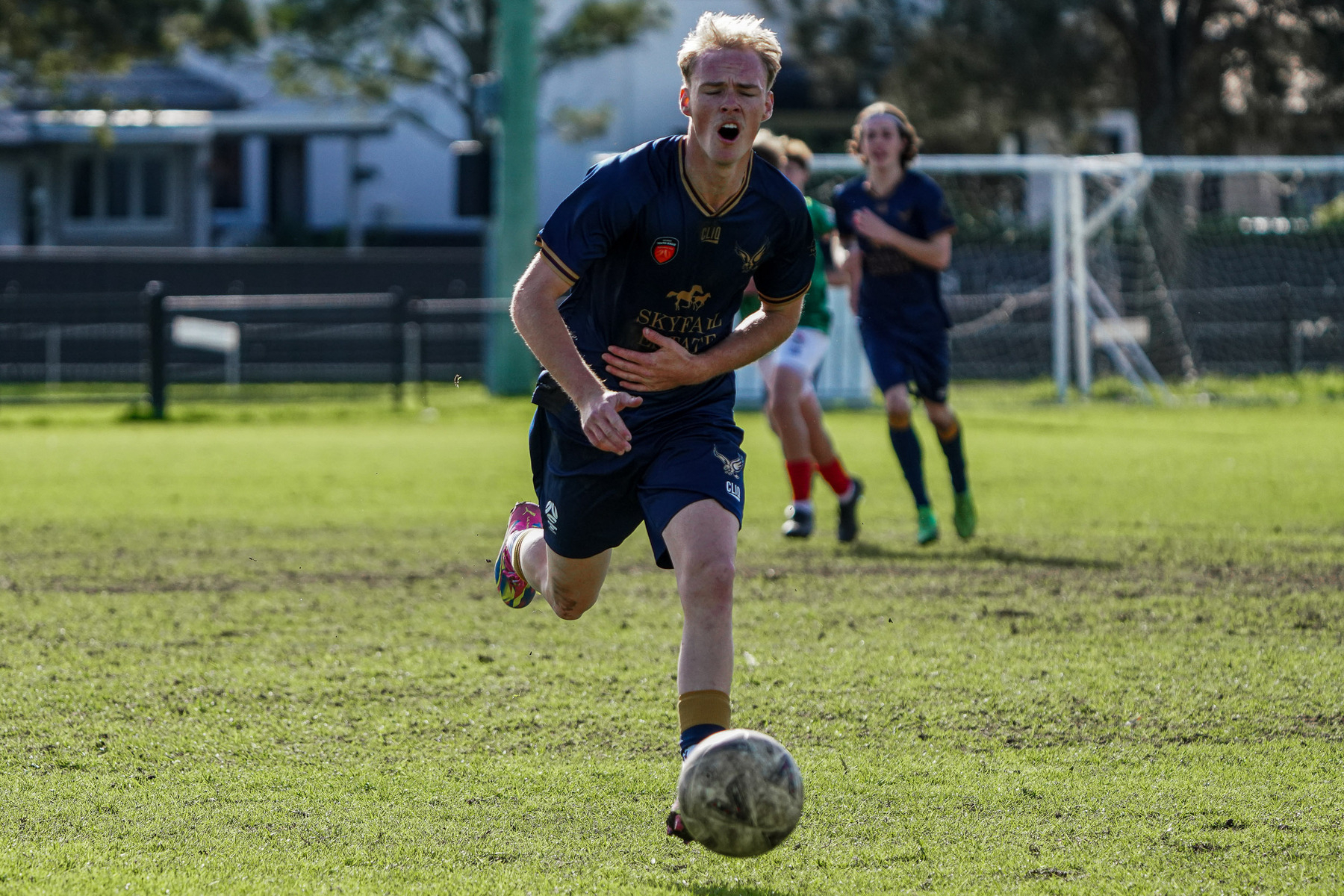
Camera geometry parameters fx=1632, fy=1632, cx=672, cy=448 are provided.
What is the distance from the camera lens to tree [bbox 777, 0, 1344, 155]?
88.0ft

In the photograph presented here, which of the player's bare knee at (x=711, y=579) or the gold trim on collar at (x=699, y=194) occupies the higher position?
the gold trim on collar at (x=699, y=194)

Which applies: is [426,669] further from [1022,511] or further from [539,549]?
[1022,511]

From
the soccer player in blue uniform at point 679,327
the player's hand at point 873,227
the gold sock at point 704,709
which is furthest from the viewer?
the player's hand at point 873,227

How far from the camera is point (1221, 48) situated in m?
27.8

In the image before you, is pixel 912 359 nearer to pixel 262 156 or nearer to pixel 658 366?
pixel 658 366

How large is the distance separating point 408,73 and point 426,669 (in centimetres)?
3462

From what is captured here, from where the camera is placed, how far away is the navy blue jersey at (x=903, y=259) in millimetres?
8828

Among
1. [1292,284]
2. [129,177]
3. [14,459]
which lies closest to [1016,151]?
[1292,284]

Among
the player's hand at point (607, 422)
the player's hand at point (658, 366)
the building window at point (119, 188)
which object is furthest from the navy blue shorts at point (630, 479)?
the building window at point (119, 188)

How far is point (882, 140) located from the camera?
28.8 ft

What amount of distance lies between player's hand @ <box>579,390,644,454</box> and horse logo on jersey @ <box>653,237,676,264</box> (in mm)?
415

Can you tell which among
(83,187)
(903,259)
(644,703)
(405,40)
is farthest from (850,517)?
(83,187)

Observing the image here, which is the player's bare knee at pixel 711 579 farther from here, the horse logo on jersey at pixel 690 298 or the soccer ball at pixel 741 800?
the horse logo on jersey at pixel 690 298

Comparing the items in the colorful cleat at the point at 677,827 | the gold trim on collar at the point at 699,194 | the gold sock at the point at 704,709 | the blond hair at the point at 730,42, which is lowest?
the colorful cleat at the point at 677,827
